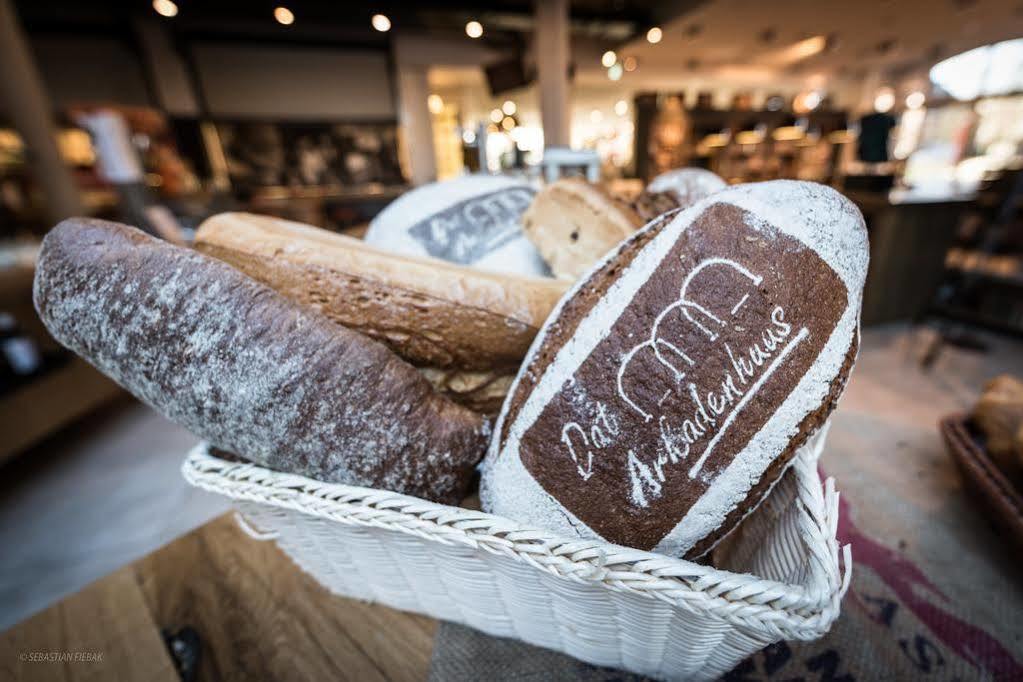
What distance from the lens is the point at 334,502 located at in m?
0.49

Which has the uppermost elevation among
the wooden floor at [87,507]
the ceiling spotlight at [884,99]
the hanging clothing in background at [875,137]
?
the ceiling spotlight at [884,99]

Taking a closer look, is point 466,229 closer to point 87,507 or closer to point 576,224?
point 576,224

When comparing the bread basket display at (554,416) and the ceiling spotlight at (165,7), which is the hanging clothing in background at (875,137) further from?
the ceiling spotlight at (165,7)

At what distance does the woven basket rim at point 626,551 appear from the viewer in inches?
14.5

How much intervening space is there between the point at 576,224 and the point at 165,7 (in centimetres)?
585

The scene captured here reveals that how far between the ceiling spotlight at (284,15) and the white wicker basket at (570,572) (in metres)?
5.85

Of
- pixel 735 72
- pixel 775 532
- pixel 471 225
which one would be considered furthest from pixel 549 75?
pixel 735 72

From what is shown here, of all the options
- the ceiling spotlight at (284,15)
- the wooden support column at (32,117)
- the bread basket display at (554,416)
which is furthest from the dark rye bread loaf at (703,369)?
the ceiling spotlight at (284,15)

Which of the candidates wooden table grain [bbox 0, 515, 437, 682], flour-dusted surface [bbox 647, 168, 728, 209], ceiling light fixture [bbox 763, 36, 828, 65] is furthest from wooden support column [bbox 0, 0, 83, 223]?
ceiling light fixture [bbox 763, 36, 828, 65]

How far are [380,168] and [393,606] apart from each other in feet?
20.5

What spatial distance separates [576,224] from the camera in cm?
92

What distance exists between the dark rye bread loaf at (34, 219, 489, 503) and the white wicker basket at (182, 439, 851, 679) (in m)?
0.06

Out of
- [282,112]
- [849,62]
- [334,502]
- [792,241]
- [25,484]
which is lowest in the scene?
[25,484]

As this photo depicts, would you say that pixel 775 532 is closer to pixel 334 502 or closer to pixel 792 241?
pixel 792 241
